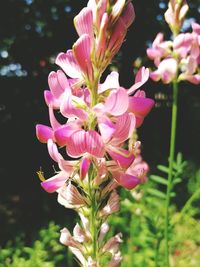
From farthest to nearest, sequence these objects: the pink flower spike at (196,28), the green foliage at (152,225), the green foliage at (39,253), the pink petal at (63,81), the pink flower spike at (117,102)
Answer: the green foliage at (39,253) < the green foliage at (152,225) < the pink flower spike at (196,28) < the pink petal at (63,81) < the pink flower spike at (117,102)

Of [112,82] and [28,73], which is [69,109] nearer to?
[112,82]

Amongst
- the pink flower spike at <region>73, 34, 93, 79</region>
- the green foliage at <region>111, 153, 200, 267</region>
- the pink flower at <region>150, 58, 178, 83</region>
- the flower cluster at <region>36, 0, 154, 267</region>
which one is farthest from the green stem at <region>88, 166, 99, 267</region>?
the pink flower at <region>150, 58, 178, 83</region>

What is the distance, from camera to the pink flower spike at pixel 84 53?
3.15ft

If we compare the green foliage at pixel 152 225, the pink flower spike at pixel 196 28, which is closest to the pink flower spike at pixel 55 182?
the green foliage at pixel 152 225

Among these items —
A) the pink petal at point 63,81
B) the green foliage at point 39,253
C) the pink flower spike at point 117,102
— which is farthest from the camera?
the green foliage at point 39,253

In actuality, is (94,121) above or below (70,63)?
below

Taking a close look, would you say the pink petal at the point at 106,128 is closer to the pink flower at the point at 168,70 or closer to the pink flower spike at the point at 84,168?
the pink flower spike at the point at 84,168

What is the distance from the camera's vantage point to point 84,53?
979mm

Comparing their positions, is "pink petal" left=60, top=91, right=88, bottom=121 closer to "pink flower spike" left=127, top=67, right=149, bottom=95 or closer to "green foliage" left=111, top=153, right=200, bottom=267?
"pink flower spike" left=127, top=67, right=149, bottom=95

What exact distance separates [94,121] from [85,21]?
0.73ft

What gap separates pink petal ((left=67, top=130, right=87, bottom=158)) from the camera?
93cm

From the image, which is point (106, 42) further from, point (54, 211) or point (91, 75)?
point (54, 211)

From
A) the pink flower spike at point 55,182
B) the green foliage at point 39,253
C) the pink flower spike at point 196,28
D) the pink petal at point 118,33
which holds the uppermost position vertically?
the pink flower spike at point 196,28

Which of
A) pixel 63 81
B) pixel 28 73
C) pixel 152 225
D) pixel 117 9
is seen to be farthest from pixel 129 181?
pixel 28 73
